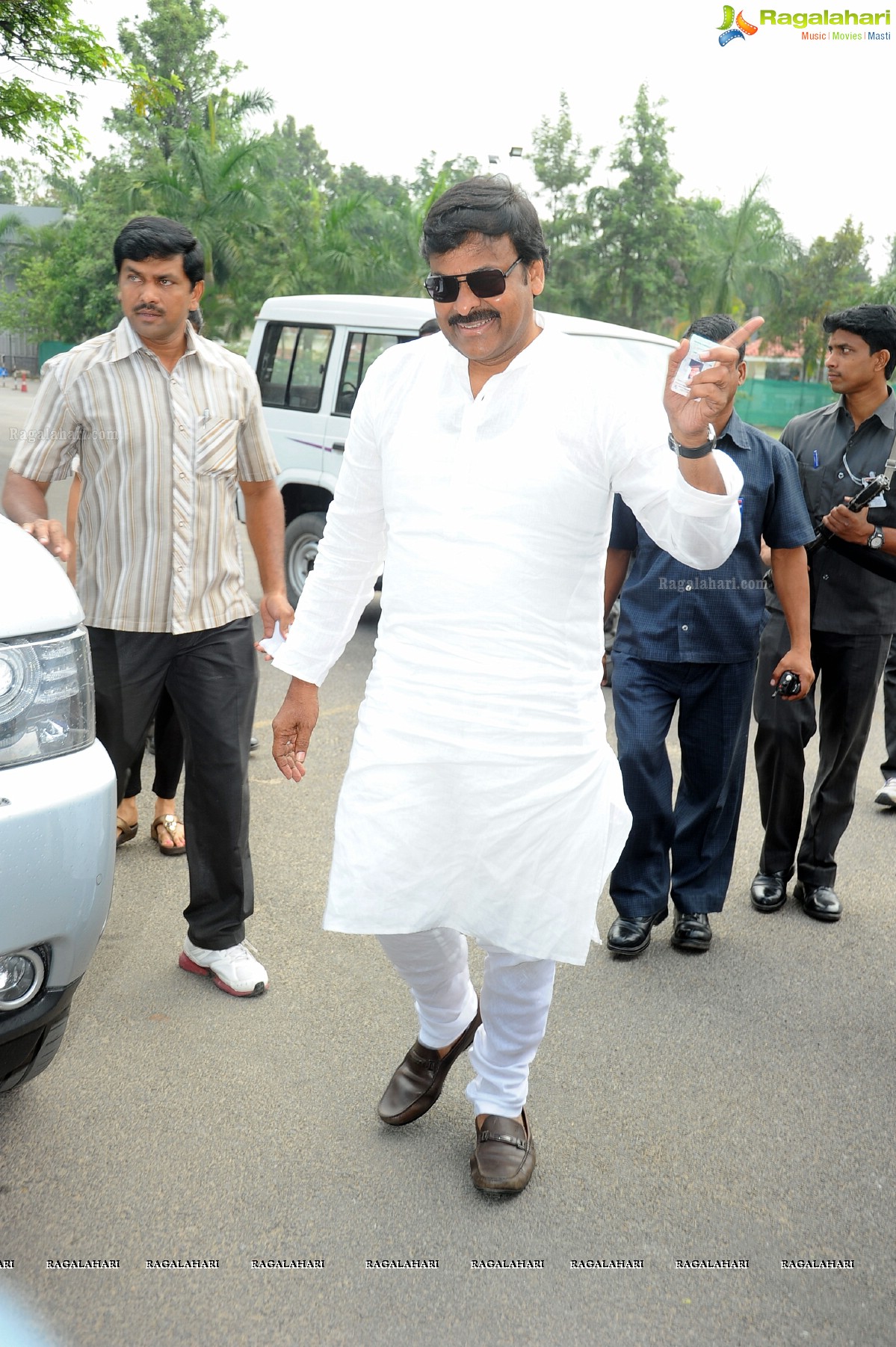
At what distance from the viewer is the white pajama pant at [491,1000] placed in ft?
8.69

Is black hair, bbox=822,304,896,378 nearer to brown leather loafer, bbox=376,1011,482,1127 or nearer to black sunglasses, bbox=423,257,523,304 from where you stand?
black sunglasses, bbox=423,257,523,304

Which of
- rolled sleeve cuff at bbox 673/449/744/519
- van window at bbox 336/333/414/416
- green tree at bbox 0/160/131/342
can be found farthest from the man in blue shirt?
green tree at bbox 0/160/131/342

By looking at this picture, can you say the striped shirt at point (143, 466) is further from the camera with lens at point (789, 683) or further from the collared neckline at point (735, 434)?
the camera with lens at point (789, 683)

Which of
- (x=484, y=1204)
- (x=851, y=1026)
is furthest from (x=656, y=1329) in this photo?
(x=851, y=1026)

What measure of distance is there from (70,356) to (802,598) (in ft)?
7.72

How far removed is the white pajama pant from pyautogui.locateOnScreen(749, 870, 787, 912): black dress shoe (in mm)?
1833

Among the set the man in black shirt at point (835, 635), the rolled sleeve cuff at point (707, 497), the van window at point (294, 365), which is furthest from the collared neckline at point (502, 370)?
the van window at point (294, 365)

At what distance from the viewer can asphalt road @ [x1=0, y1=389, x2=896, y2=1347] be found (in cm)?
232

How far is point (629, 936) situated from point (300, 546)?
572 cm

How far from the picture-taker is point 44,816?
7.61 feet

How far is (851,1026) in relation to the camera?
3568 millimetres

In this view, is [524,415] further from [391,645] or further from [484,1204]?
[484,1204]

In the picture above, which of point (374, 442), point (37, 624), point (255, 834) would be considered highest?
point (374, 442)

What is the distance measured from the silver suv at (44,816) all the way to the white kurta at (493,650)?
53 cm
